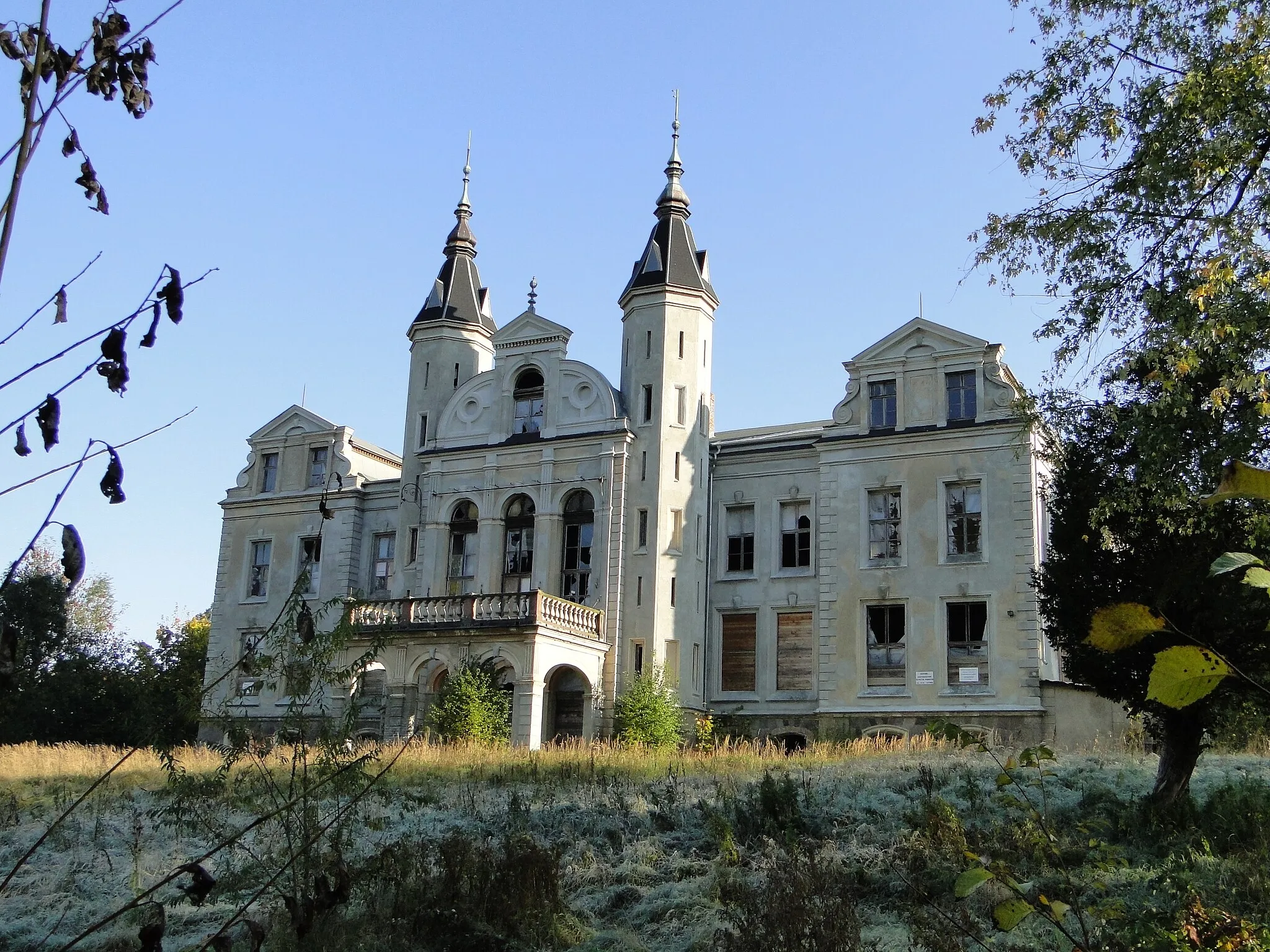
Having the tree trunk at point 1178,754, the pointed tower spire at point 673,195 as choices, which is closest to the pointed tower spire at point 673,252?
the pointed tower spire at point 673,195

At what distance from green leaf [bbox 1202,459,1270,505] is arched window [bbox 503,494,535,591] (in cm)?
3352

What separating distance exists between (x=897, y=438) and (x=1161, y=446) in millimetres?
18713

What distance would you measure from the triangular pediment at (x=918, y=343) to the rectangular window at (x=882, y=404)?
0.73 m

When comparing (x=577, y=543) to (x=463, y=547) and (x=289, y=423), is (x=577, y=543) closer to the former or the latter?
(x=463, y=547)

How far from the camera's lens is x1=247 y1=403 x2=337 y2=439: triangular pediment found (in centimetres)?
4244

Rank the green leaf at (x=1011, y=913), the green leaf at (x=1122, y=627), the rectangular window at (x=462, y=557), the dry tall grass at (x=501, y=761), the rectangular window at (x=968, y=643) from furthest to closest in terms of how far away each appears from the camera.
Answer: the rectangular window at (x=462, y=557) → the rectangular window at (x=968, y=643) → the dry tall grass at (x=501, y=761) → the green leaf at (x=1011, y=913) → the green leaf at (x=1122, y=627)

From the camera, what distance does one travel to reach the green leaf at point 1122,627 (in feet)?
8.76

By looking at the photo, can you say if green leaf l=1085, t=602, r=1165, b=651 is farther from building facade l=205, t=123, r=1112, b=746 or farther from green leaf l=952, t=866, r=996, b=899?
building facade l=205, t=123, r=1112, b=746

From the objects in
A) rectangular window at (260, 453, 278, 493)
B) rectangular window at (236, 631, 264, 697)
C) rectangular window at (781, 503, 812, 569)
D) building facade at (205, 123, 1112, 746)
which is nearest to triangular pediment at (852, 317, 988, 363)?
building facade at (205, 123, 1112, 746)

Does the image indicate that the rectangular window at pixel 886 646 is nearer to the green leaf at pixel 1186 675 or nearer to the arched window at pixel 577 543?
the arched window at pixel 577 543

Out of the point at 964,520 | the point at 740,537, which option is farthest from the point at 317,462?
the point at 964,520

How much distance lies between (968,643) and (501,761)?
14.6 meters

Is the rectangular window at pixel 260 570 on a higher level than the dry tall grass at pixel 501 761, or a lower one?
higher

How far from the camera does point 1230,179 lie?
15078mm
